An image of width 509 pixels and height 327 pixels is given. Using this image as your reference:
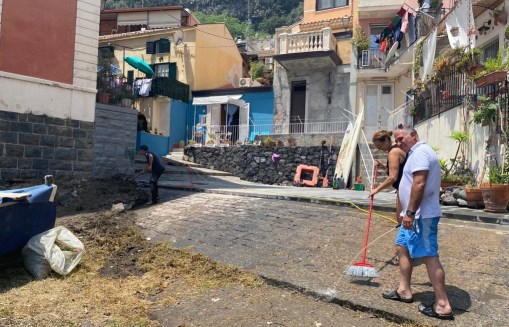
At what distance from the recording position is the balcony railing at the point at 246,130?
2069 cm

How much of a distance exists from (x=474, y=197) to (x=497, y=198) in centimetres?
74

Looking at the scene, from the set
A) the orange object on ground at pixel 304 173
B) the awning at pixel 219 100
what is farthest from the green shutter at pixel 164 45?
the orange object on ground at pixel 304 173

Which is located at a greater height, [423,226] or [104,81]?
[104,81]

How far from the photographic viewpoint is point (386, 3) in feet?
65.6

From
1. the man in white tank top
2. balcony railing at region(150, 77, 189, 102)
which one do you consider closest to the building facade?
the man in white tank top

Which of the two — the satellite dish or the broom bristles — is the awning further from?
the broom bristles

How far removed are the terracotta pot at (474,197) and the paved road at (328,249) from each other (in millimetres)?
1706

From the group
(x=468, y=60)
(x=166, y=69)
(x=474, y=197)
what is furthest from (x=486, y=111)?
A: (x=166, y=69)

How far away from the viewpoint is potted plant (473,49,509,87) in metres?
8.17

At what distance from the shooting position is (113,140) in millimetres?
13406

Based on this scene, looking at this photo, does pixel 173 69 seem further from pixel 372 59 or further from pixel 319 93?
pixel 372 59

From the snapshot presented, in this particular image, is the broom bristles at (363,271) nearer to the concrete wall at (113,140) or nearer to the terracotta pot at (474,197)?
the terracotta pot at (474,197)

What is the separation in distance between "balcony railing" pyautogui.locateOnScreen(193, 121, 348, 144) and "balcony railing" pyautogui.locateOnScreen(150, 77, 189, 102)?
214 centimetres

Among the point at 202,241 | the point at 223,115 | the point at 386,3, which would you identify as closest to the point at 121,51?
the point at 223,115
